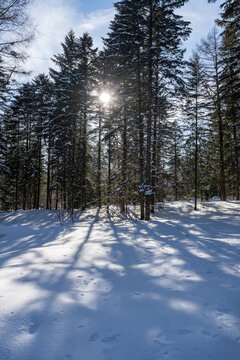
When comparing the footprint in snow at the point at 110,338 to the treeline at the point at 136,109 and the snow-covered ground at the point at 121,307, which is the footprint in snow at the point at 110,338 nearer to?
the snow-covered ground at the point at 121,307

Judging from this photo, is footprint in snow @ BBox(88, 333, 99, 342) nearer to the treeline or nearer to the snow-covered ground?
the snow-covered ground

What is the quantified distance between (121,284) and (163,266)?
1.02 metres

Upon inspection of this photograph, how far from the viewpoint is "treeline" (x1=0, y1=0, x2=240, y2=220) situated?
34.6 ft

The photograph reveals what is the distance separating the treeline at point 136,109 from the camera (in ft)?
34.6

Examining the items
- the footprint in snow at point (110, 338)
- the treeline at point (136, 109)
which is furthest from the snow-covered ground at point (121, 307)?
the treeline at point (136, 109)

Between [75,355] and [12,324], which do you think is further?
[12,324]

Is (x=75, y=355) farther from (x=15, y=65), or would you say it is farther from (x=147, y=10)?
(x=147, y=10)

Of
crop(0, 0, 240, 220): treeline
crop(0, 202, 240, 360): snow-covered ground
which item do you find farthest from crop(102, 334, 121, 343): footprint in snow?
crop(0, 0, 240, 220): treeline

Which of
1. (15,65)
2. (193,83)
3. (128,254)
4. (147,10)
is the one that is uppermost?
(147,10)

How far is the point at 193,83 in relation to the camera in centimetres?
1461

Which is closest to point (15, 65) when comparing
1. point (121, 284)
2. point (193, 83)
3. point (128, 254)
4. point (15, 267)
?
point (15, 267)

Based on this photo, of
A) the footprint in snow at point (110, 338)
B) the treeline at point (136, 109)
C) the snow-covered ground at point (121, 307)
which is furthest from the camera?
the treeline at point (136, 109)

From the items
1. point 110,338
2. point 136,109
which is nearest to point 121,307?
point 110,338

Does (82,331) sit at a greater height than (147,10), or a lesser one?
lesser
